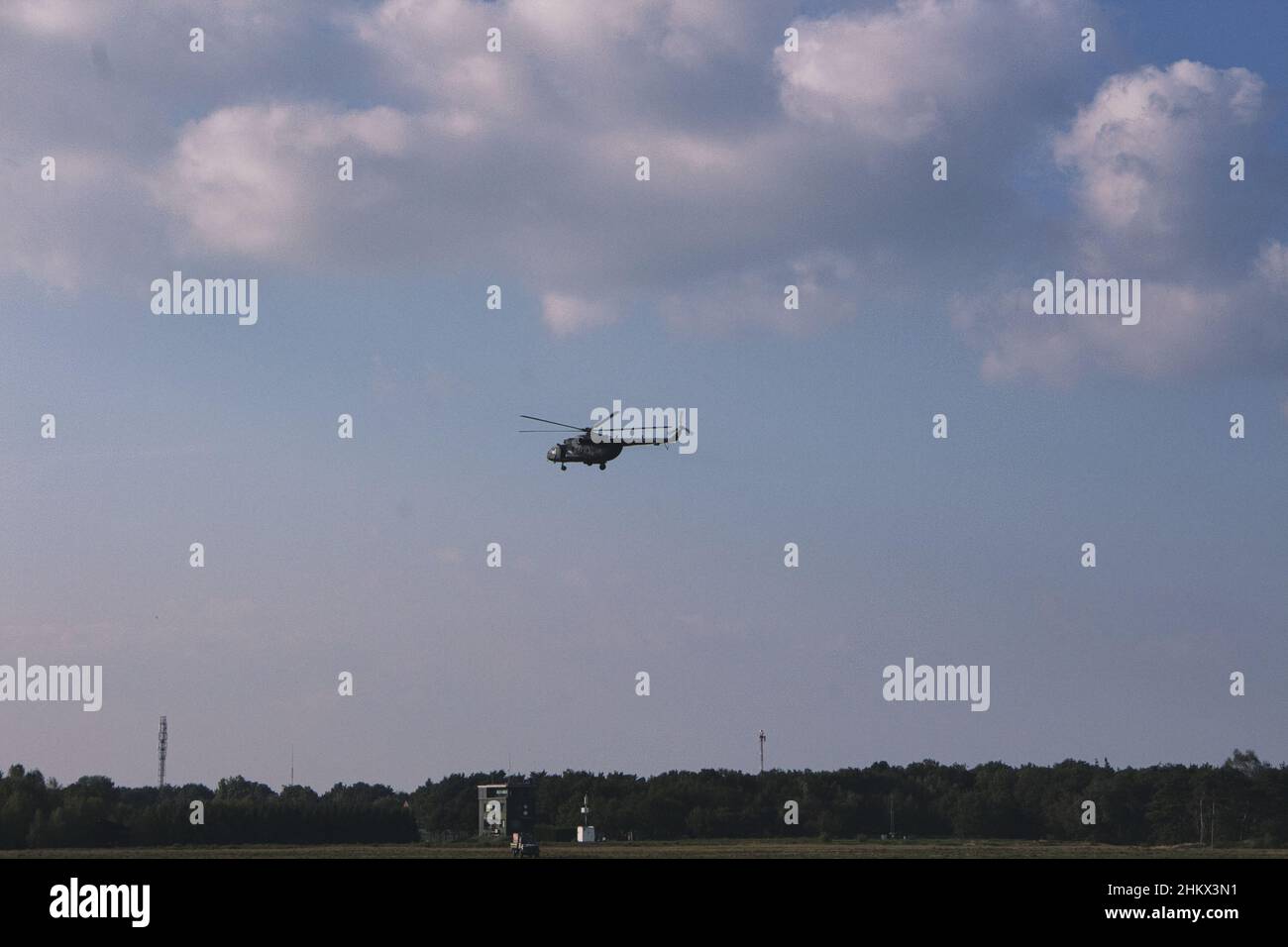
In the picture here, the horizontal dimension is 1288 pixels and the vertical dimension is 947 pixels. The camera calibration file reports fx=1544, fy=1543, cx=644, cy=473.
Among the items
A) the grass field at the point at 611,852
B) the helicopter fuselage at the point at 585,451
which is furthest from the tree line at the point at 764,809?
the helicopter fuselage at the point at 585,451

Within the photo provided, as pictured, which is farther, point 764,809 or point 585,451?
point 764,809

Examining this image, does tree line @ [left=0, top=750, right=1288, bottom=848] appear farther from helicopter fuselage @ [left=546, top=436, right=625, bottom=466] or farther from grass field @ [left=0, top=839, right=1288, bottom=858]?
helicopter fuselage @ [left=546, top=436, right=625, bottom=466]

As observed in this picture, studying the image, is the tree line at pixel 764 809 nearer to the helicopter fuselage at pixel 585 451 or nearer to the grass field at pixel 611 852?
the grass field at pixel 611 852

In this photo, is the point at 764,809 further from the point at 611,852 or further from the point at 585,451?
the point at 585,451

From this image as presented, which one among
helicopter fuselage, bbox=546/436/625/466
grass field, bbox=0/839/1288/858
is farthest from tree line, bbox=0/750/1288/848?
helicopter fuselage, bbox=546/436/625/466

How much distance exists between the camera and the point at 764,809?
18325cm

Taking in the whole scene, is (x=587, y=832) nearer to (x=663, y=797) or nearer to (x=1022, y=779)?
(x=663, y=797)

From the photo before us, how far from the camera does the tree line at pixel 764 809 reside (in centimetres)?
14825

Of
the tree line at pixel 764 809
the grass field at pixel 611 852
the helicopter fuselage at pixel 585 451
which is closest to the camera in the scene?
the helicopter fuselage at pixel 585 451

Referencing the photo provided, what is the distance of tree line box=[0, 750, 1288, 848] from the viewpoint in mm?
148250

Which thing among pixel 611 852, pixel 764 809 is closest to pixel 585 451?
pixel 611 852

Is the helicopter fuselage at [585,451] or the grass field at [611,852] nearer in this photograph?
the helicopter fuselage at [585,451]
